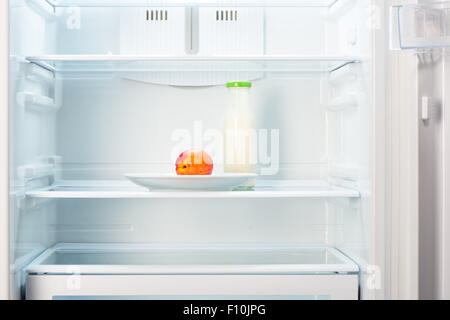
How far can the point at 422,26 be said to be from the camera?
1094 millimetres

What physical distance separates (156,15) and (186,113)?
294 millimetres

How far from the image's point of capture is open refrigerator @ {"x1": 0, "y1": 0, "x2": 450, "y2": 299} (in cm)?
128

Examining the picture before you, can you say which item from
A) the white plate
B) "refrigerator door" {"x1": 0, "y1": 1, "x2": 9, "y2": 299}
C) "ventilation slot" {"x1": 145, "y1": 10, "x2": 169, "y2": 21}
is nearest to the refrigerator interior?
"ventilation slot" {"x1": 145, "y1": 10, "x2": 169, "y2": 21}

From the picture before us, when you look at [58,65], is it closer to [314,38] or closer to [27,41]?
[27,41]

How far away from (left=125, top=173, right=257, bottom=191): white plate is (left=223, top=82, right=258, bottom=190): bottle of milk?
110 mm

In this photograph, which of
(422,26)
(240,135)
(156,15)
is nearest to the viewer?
(422,26)

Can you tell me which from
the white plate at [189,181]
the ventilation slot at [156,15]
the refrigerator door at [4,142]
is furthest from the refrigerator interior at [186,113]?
the refrigerator door at [4,142]

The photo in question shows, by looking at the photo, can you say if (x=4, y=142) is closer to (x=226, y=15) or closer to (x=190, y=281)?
(x=190, y=281)

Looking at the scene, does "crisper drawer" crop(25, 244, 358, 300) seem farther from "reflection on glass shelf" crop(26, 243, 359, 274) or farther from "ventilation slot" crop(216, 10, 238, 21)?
"ventilation slot" crop(216, 10, 238, 21)

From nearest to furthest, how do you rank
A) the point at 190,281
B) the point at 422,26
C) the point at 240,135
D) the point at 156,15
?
the point at 422,26 → the point at 190,281 → the point at 240,135 → the point at 156,15

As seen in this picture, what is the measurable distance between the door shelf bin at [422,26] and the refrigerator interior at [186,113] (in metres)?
0.35

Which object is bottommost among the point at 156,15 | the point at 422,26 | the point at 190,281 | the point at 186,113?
the point at 190,281

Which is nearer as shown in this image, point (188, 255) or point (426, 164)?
point (426, 164)

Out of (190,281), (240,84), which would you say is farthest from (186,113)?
(190,281)
